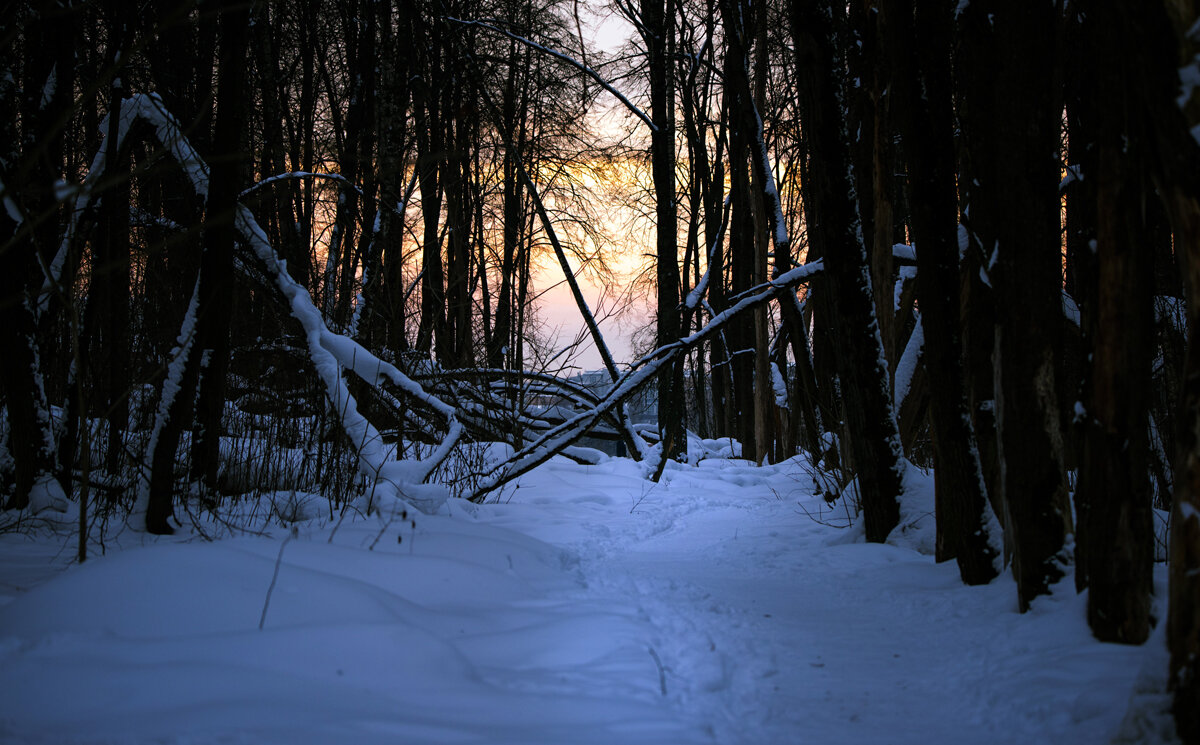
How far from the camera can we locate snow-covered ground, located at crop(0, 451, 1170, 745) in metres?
1.67

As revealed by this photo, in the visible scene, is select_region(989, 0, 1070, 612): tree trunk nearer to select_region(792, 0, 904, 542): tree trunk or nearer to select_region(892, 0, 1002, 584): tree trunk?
select_region(892, 0, 1002, 584): tree trunk

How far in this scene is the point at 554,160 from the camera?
43.5ft

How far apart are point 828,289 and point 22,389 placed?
459 centimetres

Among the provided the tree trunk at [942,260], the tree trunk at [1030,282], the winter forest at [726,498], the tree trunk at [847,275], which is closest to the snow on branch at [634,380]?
the winter forest at [726,498]

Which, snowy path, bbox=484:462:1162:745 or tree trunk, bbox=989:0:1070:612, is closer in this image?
snowy path, bbox=484:462:1162:745

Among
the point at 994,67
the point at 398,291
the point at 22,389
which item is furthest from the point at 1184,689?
the point at 398,291

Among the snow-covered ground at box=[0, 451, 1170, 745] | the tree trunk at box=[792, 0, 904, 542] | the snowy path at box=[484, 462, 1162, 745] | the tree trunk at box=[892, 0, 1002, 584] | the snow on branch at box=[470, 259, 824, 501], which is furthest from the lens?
the snow on branch at box=[470, 259, 824, 501]

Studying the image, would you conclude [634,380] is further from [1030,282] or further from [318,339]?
[1030,282]

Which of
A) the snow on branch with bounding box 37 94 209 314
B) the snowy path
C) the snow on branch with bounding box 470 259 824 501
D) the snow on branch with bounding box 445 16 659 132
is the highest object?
the snow on branch with bounding box 445 16 659 132

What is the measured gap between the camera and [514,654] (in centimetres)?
229

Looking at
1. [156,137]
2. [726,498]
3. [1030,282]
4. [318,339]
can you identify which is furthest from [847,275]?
[156,137]

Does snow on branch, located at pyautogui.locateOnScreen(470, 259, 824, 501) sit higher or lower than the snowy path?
higher

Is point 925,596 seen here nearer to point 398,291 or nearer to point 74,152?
point 398,291

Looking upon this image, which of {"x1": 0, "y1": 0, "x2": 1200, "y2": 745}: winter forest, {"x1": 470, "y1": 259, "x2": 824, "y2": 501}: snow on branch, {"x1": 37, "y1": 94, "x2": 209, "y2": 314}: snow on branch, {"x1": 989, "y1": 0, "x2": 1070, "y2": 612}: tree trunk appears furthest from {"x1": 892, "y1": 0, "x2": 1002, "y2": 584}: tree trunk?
{"x1": 37, "y1": 94, "x2": 209, "y2": 314}: snow on branch
